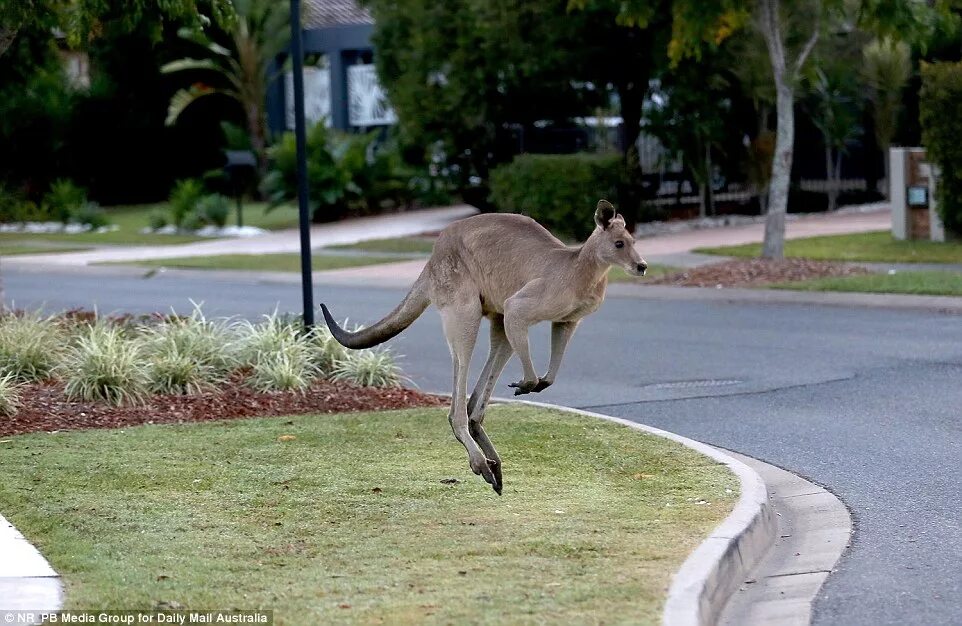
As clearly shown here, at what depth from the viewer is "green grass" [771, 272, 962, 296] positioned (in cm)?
1758

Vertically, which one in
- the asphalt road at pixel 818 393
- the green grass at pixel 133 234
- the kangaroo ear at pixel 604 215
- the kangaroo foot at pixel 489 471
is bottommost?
the asphalt road at pixel 818 393

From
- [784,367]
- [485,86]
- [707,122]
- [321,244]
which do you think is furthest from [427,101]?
[784,367]

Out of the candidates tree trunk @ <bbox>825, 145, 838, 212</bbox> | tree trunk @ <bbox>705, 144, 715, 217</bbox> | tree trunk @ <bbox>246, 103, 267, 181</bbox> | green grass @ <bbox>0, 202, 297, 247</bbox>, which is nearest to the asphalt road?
tree trunk @ <bbox>705, 144, 715, 217</bbox>

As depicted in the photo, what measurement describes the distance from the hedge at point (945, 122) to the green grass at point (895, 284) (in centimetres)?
343

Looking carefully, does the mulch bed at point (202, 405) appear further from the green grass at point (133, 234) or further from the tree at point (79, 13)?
the green grass at point (133, 234)

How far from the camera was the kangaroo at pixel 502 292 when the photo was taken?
768 cm

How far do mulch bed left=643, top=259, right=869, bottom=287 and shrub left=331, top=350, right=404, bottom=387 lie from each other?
8.35 m

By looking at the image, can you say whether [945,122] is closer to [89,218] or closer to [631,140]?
[631,140]

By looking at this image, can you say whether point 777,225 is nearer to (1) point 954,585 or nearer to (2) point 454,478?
(2) point 454,478

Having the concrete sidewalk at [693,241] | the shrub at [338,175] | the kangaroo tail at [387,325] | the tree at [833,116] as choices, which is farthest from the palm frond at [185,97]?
the kangaroo tail at [387,325]

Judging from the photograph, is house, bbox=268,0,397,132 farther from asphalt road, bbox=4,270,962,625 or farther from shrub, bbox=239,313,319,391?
shrub, bbox=239,313,319,391

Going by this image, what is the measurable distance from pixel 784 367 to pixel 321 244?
16879 millimetres

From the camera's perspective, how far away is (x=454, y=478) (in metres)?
8.76

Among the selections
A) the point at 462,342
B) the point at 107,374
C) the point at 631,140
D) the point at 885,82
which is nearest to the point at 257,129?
the point at 631,140
